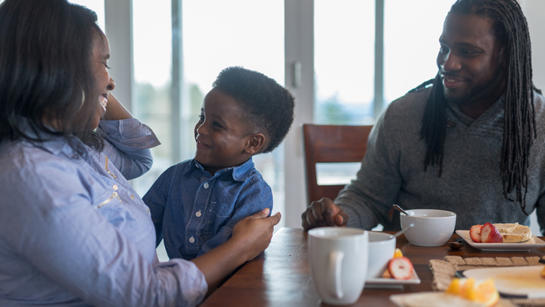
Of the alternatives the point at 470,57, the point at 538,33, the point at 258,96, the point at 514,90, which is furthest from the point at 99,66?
the point at 538,33

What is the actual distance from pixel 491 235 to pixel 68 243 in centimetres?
80

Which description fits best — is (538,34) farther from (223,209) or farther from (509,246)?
(223,209)

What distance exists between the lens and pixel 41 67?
2.52ft

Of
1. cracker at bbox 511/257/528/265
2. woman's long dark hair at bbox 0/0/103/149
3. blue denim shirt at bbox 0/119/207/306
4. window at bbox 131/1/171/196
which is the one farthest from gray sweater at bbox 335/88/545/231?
window at bbox 131/1/171/196

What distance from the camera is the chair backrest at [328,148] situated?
70.5 inches

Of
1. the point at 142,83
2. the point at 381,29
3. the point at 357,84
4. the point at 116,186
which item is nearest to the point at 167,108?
the point at 142,83

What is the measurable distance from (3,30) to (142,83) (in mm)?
2103

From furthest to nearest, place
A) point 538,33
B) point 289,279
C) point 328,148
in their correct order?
point 538,33
point 328,148
point 289,279

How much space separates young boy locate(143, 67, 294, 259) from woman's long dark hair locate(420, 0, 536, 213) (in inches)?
23.6

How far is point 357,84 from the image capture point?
2.67 meters

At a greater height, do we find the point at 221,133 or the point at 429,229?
the point at 221,133

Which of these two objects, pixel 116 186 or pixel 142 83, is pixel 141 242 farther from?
pixel 142 83

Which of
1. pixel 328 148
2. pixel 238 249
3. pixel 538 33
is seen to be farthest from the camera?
pixel 538 33

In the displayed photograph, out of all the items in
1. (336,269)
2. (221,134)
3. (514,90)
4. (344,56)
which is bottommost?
(336,269)
